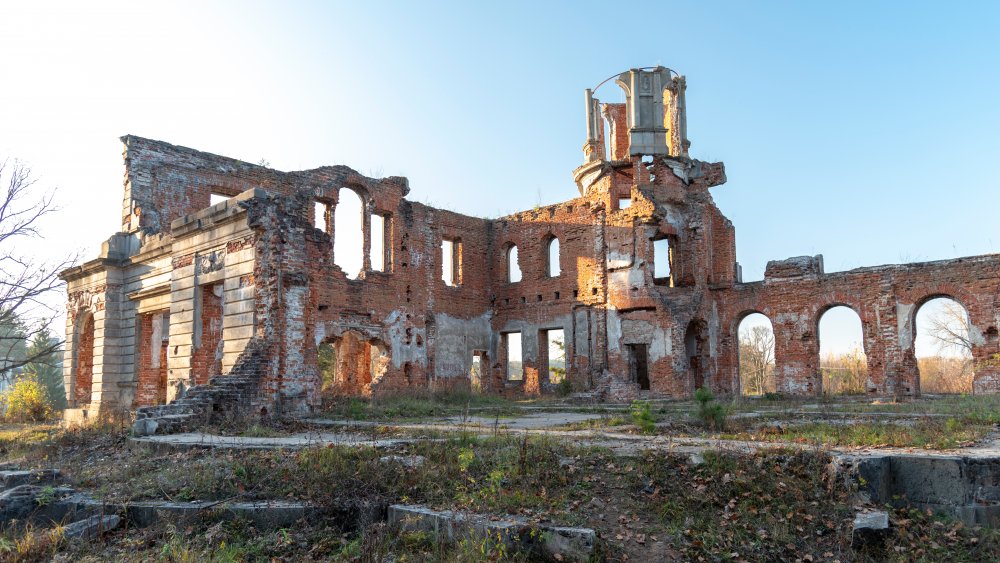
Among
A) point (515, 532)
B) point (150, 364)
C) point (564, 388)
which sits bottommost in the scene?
point (515, 532)

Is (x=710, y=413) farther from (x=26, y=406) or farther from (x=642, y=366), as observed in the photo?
(x=26, y=406)

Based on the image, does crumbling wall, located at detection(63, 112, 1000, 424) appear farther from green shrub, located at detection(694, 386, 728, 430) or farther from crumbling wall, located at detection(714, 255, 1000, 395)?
green shrub, located at detection(694, 386, 728, 430)

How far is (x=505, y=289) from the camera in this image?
2628cm

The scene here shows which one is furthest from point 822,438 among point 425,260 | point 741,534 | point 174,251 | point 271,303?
point 425,260

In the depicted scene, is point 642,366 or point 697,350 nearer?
point 697,350

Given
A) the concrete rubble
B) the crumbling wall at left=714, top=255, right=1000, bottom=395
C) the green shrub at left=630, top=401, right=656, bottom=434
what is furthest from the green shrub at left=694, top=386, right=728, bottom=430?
the crumbling wall at left=714, top=255, right=1000, bottom=395

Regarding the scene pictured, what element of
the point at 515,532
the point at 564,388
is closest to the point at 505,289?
the point at 564,388

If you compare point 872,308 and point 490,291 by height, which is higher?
point 490,291

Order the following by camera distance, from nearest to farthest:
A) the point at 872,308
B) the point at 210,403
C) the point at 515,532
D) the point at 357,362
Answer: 1. the point at 515,532
2. the point at 210,403
3. the point at 872,308
4. the point at 357,362

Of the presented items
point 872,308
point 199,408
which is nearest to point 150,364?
point 199,408

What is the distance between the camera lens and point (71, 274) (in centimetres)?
1991

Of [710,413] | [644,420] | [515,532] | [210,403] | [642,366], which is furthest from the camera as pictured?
[642,366]

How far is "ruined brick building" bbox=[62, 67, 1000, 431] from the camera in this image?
15.4 metres

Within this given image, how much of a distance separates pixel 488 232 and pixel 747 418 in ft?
56.5
